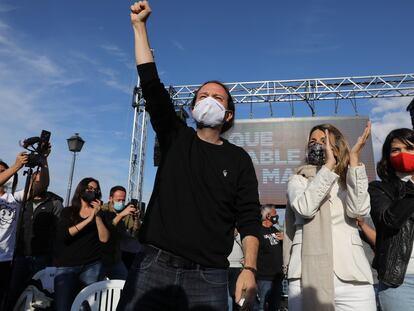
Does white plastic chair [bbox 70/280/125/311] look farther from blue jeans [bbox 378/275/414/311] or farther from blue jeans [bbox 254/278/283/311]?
blue jeans [bbox 254/278/283/311]

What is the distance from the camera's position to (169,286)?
5.21 feet

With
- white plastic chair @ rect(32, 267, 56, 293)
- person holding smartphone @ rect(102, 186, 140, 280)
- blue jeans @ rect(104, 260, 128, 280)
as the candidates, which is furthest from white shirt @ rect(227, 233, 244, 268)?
white plastic chair @ rect(32, 267, 56, 293)

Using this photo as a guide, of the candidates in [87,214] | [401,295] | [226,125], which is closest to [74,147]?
[87,214]

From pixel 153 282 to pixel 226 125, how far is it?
992 millimetres

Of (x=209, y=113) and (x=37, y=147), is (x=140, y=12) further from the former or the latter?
(x=37, y=147)

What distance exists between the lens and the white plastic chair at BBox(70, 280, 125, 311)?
103 inches

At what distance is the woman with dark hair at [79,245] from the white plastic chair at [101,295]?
1.26m

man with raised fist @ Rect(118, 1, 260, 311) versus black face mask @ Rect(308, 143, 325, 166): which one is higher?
black face mask @ Rect(308, 143, 325, 166)

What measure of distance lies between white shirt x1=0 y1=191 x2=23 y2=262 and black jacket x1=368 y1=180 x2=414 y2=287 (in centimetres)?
346

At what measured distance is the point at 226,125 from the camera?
217 cm

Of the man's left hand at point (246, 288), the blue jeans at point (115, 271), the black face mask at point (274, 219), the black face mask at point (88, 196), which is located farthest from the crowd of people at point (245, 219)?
the black face mask at point (274, 219)

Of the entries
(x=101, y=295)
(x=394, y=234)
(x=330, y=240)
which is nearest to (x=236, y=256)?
(x=101, y=295)

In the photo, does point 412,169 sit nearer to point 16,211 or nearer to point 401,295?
point 401,295

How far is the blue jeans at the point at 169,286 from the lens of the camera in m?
1.57
